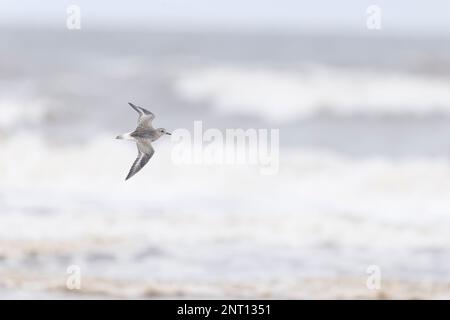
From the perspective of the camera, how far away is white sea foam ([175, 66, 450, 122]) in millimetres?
14414

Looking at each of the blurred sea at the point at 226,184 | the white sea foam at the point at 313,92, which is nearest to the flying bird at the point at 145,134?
the blurred sea at the point at 226,184

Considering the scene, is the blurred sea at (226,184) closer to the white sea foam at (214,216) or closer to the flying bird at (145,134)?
the white sea foam at (214,216)

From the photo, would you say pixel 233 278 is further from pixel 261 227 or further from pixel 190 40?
pixel 190 40

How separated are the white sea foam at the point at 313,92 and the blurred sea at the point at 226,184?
4 centimetres

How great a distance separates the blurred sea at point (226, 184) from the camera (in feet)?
24.3

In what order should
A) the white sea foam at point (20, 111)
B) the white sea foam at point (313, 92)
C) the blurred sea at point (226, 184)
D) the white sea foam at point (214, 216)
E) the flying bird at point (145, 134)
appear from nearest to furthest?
the flying bird at point (145, 134) → the blurred sea at point (226, 184) → the white sea foam at point (214, 216) → the white sea foam at point (20, 111) → the white sea foam at point (313, 92)

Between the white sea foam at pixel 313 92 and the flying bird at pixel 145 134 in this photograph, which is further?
the white sea foam at pixel 313 92

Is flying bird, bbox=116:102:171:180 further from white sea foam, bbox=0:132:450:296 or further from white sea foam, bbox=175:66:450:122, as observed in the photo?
white sea foam, bbox=175:66:450:122

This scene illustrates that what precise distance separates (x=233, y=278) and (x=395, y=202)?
269 cm

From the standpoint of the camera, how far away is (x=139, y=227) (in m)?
8.34

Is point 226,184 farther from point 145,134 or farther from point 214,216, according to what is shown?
point 145,134

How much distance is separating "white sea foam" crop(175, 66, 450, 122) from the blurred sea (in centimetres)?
4

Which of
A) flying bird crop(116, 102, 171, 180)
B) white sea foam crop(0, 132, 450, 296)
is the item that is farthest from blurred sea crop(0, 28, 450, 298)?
flying bird crop(116, 102, 171, 180)
